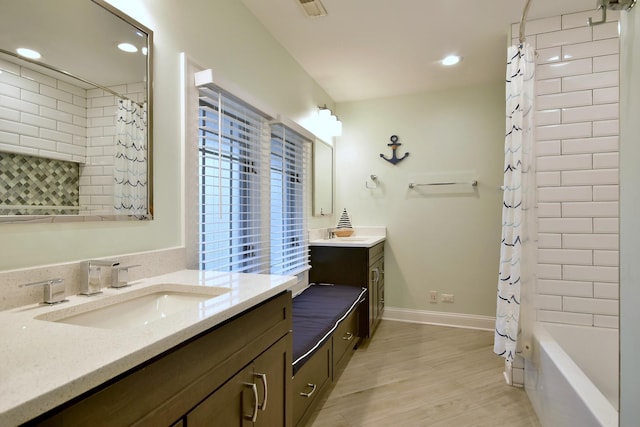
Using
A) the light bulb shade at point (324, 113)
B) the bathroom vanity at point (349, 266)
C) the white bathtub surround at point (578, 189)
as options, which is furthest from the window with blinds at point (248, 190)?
the white bathtub surround at point (578, 189)

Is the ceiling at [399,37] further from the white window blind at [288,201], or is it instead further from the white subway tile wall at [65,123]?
the white subway tile wall at [65,123]

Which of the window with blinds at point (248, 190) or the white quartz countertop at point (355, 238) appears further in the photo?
the white quartz countertop at point (355, 238)

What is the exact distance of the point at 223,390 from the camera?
91 cm

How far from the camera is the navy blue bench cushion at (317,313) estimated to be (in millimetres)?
1649

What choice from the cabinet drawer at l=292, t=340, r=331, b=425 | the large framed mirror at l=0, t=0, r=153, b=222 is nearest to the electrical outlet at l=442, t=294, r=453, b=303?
the cabinet drawer at l=292, t=340, r=331, b=425

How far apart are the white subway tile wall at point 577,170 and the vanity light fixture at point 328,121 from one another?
177 centimetres

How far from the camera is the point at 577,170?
213 centimetres

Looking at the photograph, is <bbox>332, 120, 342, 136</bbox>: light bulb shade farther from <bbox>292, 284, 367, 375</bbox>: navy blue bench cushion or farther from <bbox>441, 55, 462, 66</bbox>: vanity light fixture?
<bbox>292, 284, 367, 375</bbox>: navy blue bench cushion

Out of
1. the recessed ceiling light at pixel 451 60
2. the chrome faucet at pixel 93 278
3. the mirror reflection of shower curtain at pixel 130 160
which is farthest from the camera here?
the recessed ceiling light at pixel 451 60

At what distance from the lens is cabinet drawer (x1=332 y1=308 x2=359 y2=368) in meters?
2.15

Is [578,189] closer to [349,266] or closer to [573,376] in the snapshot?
[573,376]

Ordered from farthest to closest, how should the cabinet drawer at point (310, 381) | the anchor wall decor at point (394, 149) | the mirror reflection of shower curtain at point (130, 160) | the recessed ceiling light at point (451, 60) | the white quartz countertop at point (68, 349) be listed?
the anchor wall decor at point (394, 149) < the recessed ceiling light at point (451, 60) < the cabinet drawer at point (310, 381) < the mirror reflection of shower curtain at point (130, 160) < the white quartz countertop at point (68, 349)

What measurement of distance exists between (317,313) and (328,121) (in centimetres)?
201

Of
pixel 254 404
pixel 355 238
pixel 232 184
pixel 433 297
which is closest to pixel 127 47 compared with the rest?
pixel 232 184
